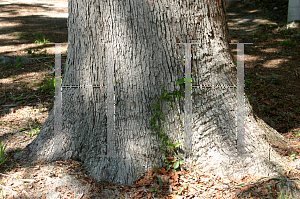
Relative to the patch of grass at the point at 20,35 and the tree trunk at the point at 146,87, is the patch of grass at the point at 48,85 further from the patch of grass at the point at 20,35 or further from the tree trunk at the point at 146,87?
the patch of grass at the point at 20,35

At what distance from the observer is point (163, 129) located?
232cm

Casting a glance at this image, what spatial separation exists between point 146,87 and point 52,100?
2.28 meters

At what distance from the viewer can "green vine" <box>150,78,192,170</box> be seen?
228 cm

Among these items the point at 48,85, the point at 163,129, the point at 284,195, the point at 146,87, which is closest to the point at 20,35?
the point at 48,85

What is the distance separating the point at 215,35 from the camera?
92.0 inches

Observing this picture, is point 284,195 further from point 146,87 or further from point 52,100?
point 52,100

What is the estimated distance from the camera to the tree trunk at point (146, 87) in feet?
7.26

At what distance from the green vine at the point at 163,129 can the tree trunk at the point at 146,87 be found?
40 mm

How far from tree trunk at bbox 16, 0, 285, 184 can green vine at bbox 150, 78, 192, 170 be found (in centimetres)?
4

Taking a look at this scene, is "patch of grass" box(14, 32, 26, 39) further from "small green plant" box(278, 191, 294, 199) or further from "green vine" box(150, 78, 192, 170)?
"small green plant" box(278, 191, 294, 199)

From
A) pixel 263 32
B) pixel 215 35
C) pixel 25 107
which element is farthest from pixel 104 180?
pixel 263 32

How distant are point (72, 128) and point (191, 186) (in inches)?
47.5

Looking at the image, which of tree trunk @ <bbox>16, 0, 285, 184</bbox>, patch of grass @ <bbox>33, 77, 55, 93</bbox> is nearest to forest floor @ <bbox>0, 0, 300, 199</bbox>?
patch of grass @ <bbox>33, 77, 55, 93</bbox>

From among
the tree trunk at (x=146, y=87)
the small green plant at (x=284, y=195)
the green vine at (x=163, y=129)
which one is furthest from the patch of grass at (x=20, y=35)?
the small green plant at (x=284, y=195)
